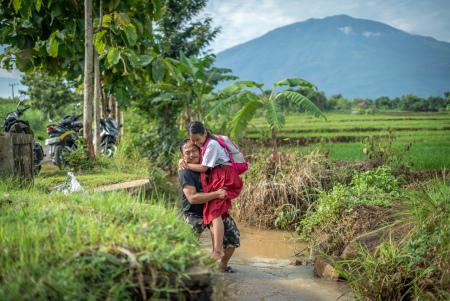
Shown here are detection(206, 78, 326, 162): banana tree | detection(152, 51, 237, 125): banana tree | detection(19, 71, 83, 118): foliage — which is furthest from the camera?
detection(19, 71, 83, 118): foliage

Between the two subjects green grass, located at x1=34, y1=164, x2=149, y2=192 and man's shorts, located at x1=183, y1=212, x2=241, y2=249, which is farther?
green grass, located at x1=34, y1=164, x2=149, y2=192

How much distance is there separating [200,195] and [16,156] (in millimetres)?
3080

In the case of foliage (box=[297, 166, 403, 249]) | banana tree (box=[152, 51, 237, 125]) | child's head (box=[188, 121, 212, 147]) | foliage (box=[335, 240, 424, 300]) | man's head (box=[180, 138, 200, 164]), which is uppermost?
banana tree (box=[152, 51, 237, 125])

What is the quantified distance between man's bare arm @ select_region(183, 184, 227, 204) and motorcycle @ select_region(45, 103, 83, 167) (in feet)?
16.4

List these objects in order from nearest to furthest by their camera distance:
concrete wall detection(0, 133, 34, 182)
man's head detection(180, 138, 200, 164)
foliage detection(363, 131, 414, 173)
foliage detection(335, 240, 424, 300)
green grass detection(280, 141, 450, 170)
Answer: foliage detection(335, 240, 424, 300), man's head detection(180, 138, 200, 164), concrete wall detection(0, 133, 34, 182), foliage detection(363, 131, 414, 173), green grass detection(280, 141, 450, 170)

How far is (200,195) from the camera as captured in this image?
3.79 m

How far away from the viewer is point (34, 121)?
77.9ft

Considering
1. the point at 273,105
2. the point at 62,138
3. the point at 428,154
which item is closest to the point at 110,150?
the point at 62,138

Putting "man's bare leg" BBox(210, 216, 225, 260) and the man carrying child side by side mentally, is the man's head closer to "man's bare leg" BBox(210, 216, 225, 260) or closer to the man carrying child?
the man carrying child

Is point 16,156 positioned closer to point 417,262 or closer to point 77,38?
point 77,38

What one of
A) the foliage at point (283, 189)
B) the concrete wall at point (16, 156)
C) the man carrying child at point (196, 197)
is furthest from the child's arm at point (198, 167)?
the concrete wall at point (16, 156)

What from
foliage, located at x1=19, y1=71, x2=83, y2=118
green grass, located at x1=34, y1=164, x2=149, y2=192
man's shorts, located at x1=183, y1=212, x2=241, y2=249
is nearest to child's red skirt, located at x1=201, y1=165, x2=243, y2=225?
man's shorts, located at x1=183, y1=212, x2=241, y2=249

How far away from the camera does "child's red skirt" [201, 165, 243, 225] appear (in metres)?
3.82

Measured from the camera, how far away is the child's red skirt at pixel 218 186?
382cm
